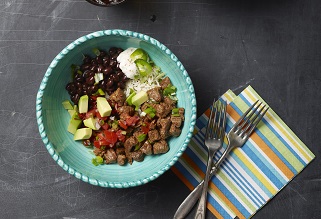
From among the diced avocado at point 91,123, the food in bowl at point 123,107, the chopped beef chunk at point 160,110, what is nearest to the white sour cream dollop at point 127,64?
the food in bowl at point 123,107

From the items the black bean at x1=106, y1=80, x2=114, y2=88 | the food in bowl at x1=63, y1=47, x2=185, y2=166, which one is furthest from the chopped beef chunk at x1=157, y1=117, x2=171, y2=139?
the black bean at x1=106, y1=80, x2=114, y2=88

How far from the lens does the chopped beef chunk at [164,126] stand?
242cm

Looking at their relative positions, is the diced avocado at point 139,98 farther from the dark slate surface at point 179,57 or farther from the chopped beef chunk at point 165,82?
the dark slate surface at point 179,57

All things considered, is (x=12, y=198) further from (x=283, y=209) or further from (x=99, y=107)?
(x=283, y=209)

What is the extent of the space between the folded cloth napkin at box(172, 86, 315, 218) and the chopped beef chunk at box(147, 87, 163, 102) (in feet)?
1.31

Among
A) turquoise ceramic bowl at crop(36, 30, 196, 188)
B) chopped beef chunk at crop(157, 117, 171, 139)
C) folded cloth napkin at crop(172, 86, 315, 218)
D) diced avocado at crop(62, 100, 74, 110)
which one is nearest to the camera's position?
turquoise ceramic bowl at crop(36, 30, 196, 188)

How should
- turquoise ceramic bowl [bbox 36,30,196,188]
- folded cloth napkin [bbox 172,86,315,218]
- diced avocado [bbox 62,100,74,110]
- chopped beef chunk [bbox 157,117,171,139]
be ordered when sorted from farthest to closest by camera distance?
1. folded cloth napkin [bbox 172,86,315,218]
2. diced avocado [bbox 62,100,74,110]
3. chopped beef chunk [bbox 157,117,171,139]
4. turquoise ceramic bowl [bbox 36,30,196,188]

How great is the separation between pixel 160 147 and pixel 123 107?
0.32 meters

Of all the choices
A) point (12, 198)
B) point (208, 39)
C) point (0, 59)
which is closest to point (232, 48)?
point (208, 39)

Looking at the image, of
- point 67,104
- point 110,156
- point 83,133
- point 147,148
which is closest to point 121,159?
point 110,156

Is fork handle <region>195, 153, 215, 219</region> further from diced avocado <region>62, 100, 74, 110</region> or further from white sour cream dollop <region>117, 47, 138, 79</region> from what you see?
diced avocado <region>62, 100, 74, 110</region>

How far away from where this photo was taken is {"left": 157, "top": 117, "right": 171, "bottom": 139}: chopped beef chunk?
95.2 inches

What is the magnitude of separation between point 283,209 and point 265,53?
1.02m

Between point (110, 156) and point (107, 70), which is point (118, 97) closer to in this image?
point (107, 70)
